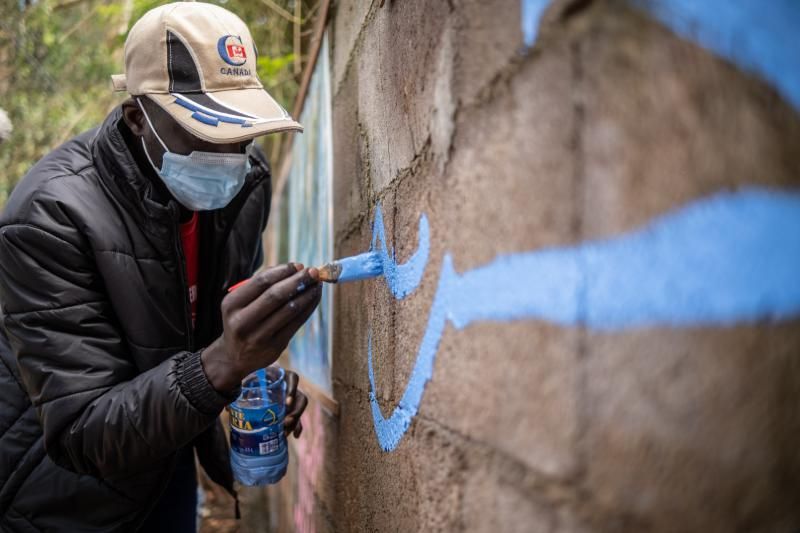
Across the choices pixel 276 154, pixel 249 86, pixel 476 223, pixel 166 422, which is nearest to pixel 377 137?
pixel 249 86

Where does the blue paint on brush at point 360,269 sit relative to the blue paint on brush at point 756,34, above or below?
below

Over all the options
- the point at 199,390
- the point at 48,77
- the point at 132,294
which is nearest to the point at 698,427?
the point at 199,390

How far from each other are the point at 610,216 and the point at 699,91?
0.15 metres

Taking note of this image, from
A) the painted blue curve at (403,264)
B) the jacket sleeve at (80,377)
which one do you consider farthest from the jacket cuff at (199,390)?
the painted blue curve at (403,264)

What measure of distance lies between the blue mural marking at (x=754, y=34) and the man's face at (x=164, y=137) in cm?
146

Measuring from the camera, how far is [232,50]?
1.78m

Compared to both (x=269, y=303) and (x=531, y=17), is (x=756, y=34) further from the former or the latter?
(x=269, y=303)

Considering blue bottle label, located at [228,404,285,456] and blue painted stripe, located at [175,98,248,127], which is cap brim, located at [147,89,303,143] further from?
blue bottle label, located at [228,404,285,456]

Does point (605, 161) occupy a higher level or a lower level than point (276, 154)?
lower

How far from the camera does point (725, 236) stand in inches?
22.5

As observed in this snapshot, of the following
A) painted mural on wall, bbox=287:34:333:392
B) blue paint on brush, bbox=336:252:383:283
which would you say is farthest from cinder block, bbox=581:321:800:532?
painted mural on wall, bbox=287:34:333:392

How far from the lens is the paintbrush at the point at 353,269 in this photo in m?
1.50

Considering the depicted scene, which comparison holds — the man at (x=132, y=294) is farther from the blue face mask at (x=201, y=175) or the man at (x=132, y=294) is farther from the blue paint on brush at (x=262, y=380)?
the blue paint on brush at (x=262, y=380)

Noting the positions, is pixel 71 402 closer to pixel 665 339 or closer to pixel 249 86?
pixel 249 86
